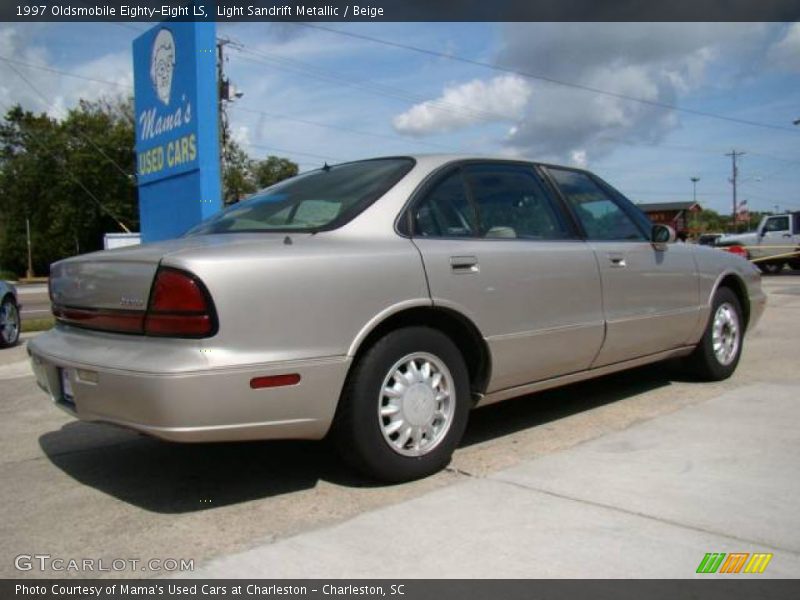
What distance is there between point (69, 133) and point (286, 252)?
164 feet

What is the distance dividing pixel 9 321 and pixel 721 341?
786 centimetres

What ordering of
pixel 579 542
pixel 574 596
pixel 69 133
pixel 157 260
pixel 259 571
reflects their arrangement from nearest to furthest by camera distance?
pixel 574 596 < pixel 259 571 < pixel 579 542 < pixel 157 260 < pixel 69 133

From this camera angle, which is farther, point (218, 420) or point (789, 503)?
point (789, 503)

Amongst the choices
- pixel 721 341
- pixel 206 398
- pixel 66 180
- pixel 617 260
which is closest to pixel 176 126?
pixel 617 260

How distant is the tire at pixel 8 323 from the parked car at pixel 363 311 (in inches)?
230

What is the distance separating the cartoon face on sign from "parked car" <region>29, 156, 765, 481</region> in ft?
25.0

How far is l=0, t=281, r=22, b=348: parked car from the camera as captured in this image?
8.88 m

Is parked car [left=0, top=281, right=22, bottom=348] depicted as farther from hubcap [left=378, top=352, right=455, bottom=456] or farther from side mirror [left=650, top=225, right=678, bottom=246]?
side mirror [left=650, top=225, right=678, bottom=246]

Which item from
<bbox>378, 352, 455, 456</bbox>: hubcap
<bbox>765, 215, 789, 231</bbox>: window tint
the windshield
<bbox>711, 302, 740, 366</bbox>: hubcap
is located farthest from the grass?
<bbox>765, 215, 789, 231</bbox>: window tint

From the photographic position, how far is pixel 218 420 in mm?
2943

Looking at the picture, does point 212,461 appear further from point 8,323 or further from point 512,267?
point 8,323

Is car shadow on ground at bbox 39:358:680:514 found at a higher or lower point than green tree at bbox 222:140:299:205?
lower

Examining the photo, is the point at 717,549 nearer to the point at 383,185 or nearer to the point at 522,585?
the point at 522,585

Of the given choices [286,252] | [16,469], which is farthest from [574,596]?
[16,469]
